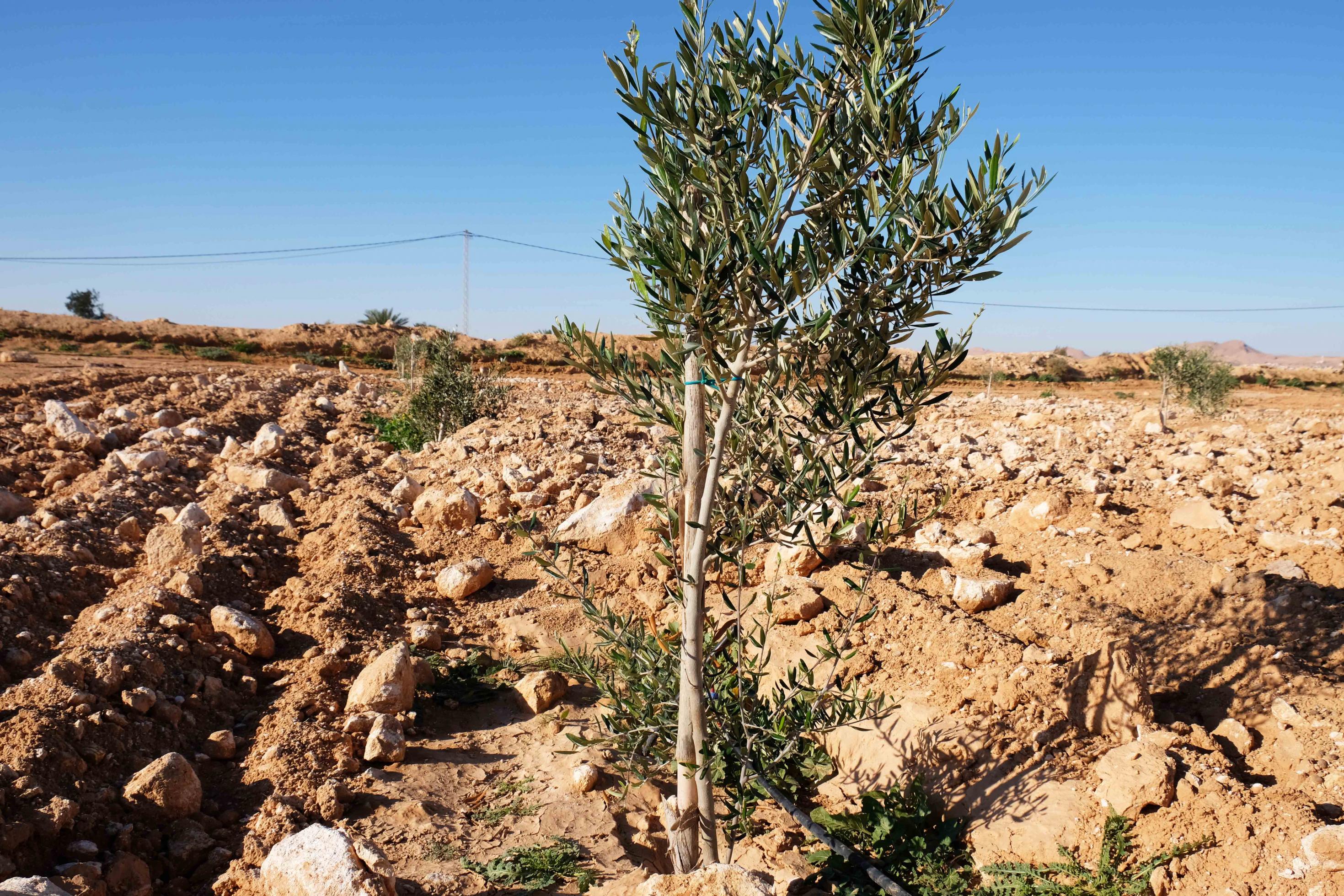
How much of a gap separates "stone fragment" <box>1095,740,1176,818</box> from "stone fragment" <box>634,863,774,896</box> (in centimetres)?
211

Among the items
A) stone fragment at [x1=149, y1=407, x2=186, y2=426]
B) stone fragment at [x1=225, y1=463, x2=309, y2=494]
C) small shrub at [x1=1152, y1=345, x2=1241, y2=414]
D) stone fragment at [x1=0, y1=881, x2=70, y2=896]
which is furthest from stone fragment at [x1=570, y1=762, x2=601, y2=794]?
small shrub at [x1=1152, y1=345, x2=1241, y2=414]

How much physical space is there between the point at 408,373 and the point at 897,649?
1393cm

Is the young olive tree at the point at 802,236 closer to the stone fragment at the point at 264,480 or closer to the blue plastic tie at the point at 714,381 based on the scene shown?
the blue plastic tie at the point at 714,381

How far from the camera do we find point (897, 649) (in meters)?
5.52

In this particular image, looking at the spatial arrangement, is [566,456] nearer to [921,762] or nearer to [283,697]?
[283,697]

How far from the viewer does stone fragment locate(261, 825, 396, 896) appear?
10.6 ft

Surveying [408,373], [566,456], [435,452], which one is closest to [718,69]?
[566,456]

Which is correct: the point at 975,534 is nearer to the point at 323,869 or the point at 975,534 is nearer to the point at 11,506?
the point at 323,869

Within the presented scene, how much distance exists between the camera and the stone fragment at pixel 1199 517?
7082 mm

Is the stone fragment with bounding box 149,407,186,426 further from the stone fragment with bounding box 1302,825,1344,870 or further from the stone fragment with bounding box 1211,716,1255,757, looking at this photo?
the stone fragment with bounding box 1302,825,1344,870

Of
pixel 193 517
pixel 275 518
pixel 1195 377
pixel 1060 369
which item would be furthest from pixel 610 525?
pixel 1060 369

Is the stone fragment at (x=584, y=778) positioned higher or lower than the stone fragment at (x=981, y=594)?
lower

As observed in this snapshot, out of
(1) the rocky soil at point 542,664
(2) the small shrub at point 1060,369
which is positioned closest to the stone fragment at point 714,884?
(1) the rocky soil at point 542,664

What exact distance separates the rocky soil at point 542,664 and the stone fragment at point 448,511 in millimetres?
27
